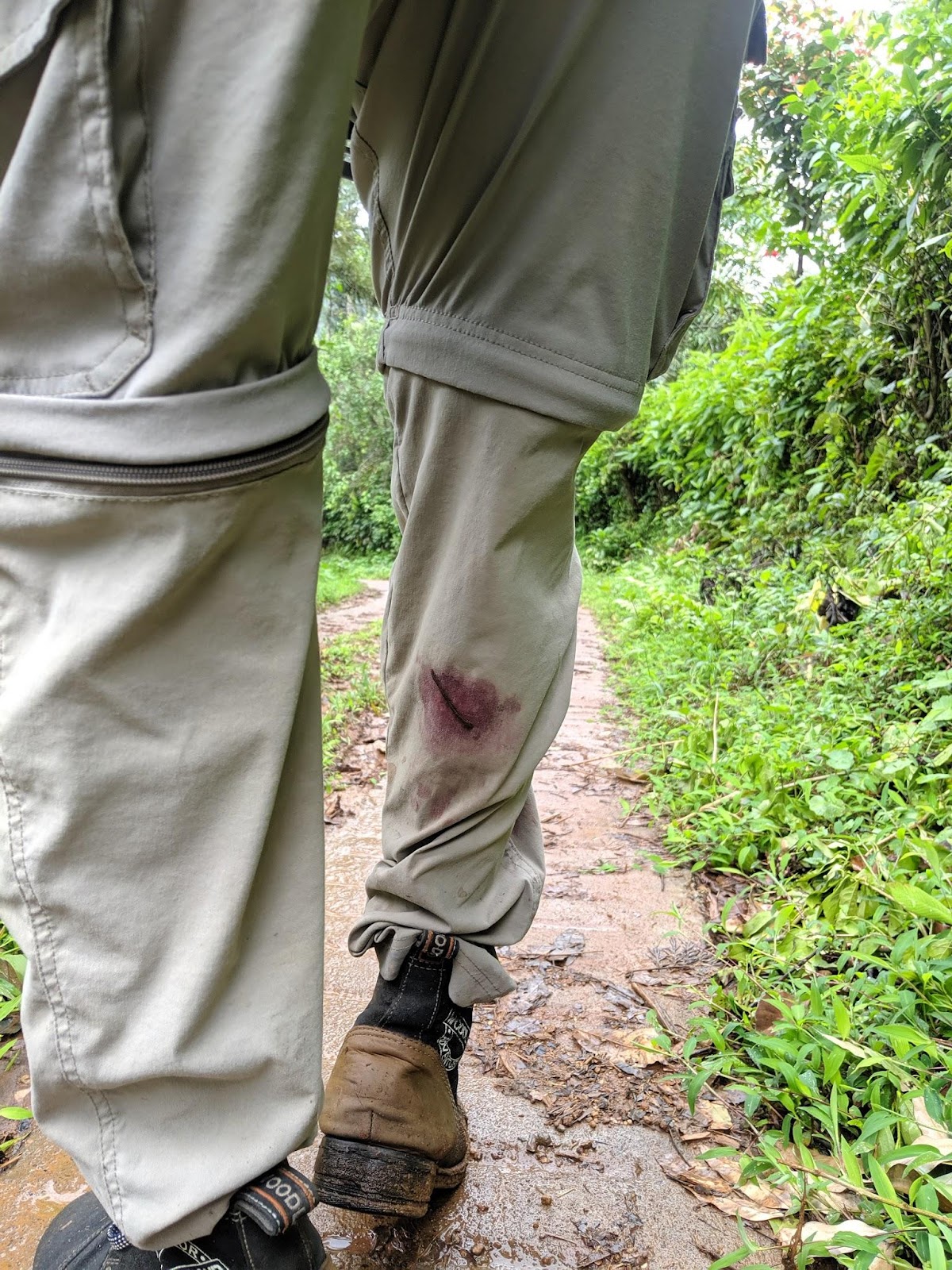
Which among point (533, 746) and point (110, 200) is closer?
point (110, 200)

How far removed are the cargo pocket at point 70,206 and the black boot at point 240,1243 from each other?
65cm

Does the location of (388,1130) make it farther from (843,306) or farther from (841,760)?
(843,306)

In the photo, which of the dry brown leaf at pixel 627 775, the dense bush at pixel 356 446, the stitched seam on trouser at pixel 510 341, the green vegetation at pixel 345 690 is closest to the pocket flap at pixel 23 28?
the stitched seam on trouser at pixel 510 341

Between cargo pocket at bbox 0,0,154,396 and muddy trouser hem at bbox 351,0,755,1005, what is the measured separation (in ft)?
1.41

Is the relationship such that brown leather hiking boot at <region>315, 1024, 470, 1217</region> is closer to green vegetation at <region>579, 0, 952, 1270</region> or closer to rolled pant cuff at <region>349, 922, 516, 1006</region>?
rolled pant cuff at <region>349, 922, 516, 1006</region>

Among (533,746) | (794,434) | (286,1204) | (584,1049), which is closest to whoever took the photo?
(286,1204)

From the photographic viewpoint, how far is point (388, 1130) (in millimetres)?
922

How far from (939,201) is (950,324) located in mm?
590

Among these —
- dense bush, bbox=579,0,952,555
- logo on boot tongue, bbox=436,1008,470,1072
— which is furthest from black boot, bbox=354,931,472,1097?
dense bush, bbox=579,0,952,555

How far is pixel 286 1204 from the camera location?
26.7 inches

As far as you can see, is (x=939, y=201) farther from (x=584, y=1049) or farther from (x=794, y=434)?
(x=584, y=1049)

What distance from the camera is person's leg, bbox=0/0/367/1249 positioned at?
541 mm

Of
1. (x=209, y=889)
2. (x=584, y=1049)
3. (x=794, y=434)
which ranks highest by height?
(x=794, y=434)

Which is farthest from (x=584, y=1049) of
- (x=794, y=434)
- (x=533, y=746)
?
(x=794, y=434)
